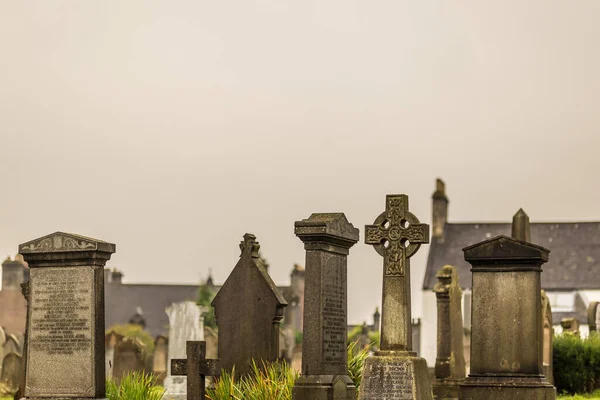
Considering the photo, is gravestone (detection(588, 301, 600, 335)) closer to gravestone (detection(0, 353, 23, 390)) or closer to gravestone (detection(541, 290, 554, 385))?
gravestone (detection(541, 290, 554, 385))

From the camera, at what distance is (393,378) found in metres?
16.8

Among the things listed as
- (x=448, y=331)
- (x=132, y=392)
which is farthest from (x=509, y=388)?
(x=448, y=331)

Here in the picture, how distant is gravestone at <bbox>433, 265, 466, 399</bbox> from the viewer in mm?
24719

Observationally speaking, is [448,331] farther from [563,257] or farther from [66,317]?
[563,257]

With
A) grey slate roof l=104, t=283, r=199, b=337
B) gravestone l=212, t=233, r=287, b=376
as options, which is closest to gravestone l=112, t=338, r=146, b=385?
gravestone l=212, t=233, r=287, b=376

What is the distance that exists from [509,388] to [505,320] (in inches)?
39.7

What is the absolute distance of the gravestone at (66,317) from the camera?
16.5 meters

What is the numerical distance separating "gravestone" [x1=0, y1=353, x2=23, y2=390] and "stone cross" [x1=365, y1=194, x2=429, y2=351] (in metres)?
14.8

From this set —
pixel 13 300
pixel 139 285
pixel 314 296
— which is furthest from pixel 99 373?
pixel 139 285

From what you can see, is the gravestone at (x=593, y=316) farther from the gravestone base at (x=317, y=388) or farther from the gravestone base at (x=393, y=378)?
the gravestone base at (x=317, y=388)

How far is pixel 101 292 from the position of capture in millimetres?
16609

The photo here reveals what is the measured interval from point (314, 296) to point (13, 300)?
30.3m

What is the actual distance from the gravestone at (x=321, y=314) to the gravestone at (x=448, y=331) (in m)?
7.74

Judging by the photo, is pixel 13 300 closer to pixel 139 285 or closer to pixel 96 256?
pixel 96 256
